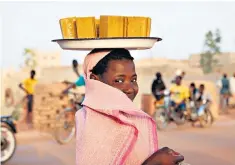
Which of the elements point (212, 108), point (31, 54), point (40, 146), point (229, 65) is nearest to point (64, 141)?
point (40, 146)

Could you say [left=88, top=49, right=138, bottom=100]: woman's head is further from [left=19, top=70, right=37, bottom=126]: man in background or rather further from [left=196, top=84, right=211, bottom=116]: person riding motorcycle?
[left=196, top=84, right=211, bottom=116]: person riding motorcycle

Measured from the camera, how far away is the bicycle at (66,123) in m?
10.2

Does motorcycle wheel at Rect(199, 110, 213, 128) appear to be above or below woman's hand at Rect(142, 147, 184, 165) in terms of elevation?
below

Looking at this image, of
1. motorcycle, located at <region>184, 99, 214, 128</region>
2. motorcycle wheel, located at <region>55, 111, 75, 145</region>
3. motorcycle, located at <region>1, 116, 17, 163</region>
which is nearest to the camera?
motorcycle, located at <region>1, 116, 17, 163</region>

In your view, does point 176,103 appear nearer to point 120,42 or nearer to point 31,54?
point 120,42

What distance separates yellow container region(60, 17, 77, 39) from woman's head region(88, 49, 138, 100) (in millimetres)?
129

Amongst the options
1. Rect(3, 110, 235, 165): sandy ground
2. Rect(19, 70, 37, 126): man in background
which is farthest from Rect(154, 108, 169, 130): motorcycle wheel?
Rect(19, 70, 37, 126): man in background

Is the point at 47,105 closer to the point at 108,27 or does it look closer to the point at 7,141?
the point at 7,141

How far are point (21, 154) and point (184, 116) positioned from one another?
4546 millimetres

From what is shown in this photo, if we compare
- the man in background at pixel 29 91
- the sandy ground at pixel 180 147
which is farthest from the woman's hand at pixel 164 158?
the man in background at pixel 29 91

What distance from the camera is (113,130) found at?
7.06 ft

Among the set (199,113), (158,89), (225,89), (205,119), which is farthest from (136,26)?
(225,89)

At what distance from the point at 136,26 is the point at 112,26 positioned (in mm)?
101

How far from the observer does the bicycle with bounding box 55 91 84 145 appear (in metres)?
10.2
